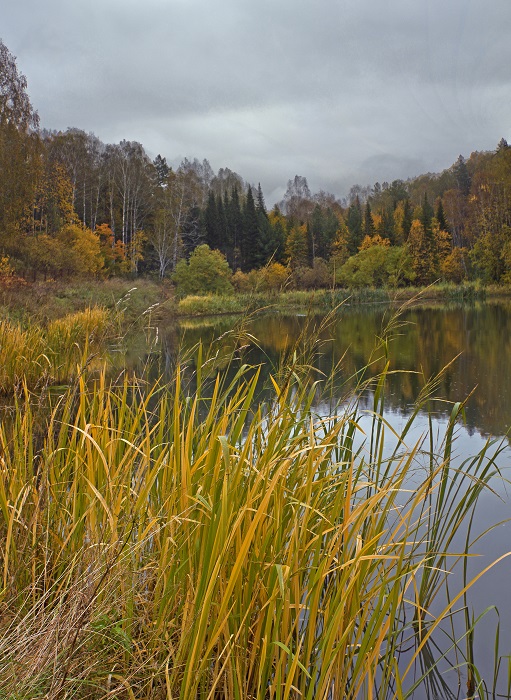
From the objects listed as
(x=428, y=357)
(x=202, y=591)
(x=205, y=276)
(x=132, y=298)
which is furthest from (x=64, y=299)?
(x=202, y=591)

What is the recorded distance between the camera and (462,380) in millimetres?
7012

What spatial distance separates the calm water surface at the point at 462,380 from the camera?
231cm

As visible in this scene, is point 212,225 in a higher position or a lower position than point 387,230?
higher

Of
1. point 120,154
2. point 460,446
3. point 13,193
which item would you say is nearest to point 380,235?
point 120,154

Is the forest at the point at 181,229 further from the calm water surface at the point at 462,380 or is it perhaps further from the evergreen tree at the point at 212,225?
the calm water surface at the point at 462,380

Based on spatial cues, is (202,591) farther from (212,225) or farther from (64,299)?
(212,225)

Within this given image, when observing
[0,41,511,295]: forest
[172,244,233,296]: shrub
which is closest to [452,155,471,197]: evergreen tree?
[0,41,511,295]: forest

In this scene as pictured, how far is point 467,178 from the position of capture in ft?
166

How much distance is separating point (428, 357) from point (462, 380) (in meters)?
1.92

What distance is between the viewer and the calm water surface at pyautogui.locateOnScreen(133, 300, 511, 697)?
231cm

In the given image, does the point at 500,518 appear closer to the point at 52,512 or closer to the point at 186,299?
the point at 52,512

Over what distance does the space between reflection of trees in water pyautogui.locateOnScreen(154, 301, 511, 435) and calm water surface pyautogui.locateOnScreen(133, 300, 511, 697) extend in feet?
0.04

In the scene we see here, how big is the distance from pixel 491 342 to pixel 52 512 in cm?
1015

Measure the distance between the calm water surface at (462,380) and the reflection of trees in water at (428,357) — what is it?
0.04 feet
